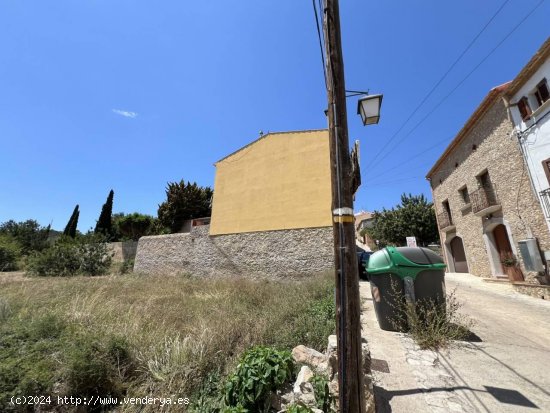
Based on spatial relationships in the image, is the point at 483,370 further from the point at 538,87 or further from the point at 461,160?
the point at 461,160

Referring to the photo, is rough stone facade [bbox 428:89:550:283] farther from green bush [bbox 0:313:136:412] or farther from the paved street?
green bush [bbox 0:313:136:412]

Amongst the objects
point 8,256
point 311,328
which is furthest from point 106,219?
point 311,328

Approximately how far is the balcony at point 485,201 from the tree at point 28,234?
1354 inches

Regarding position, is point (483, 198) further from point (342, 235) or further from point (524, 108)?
point (342, 235)

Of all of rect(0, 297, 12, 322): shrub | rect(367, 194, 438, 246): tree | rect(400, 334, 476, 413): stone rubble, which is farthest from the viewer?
rect(367, 194, 438, 246): tree

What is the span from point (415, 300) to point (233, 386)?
138 inches

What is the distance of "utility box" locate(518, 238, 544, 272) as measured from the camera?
8.99 m

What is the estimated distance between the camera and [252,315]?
5156 mm

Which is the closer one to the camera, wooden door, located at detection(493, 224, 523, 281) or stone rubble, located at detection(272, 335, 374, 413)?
stone rubble, located at detection(272, 335, 374, 413)

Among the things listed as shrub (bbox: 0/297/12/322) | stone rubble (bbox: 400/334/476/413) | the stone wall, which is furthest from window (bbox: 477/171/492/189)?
the stone wall

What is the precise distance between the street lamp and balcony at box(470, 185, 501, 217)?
38.9 feet

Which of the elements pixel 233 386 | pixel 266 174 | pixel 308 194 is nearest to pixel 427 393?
pixel 233 386

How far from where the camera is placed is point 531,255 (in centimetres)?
916

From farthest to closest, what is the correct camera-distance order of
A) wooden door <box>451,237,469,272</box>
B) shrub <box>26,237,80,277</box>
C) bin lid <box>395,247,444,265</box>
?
wooden door <box>451,237,469,272</box> < shrub <box>26,237,80,277</box> < bin lid <box>395,247,444,265</box>
